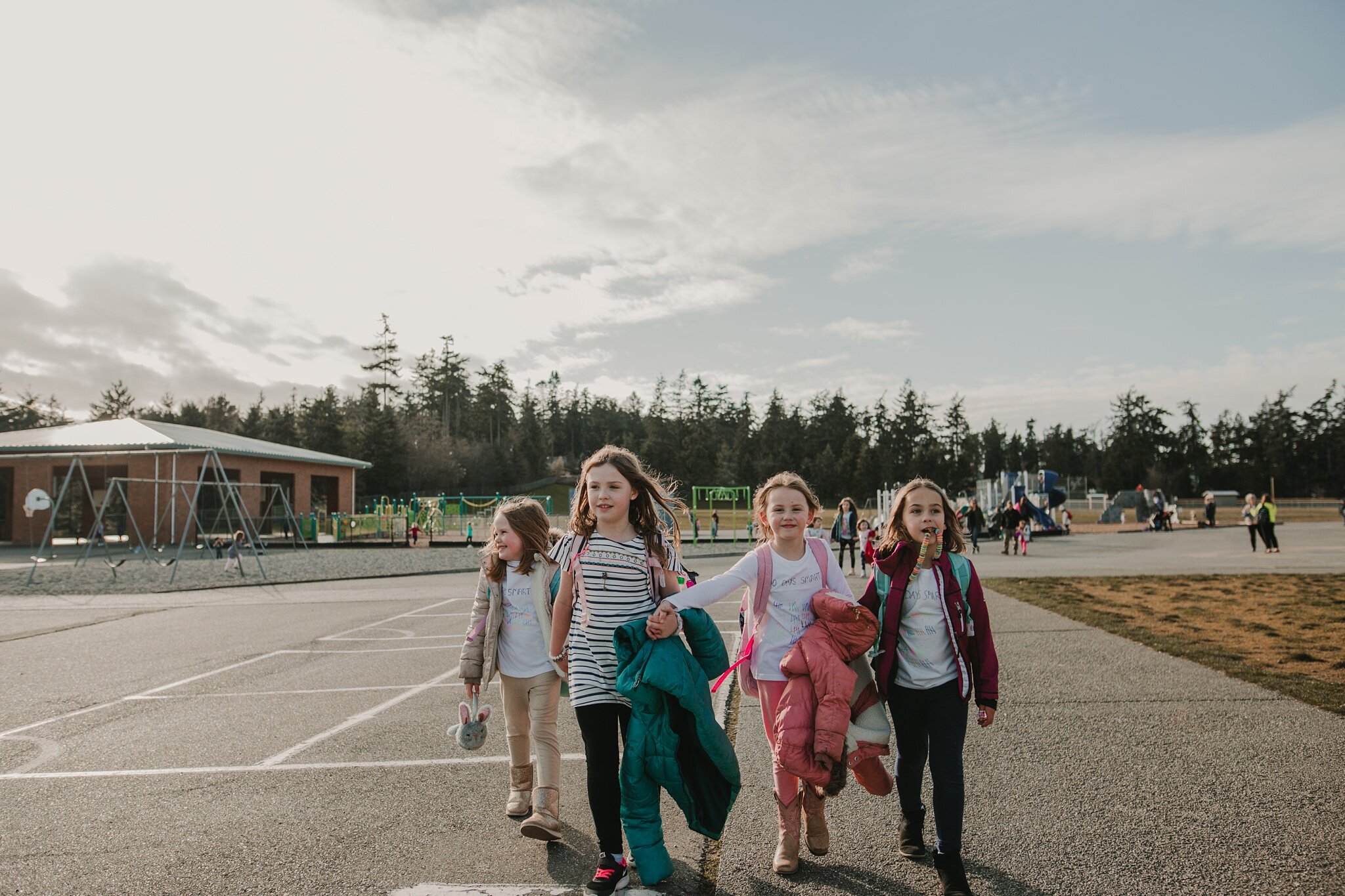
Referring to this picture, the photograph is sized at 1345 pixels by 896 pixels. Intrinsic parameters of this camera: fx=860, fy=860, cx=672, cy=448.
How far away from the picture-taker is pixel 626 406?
132 metres

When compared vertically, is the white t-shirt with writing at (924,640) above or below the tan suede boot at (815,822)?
above

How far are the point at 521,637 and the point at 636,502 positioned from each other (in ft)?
3.33

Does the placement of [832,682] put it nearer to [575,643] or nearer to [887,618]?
[887,618]

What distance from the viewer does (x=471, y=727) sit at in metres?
4.37

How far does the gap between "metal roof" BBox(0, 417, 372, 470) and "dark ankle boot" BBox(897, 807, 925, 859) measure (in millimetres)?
33351

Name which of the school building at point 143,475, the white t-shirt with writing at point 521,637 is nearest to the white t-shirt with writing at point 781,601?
the white t-shirt with writing at point 521,637

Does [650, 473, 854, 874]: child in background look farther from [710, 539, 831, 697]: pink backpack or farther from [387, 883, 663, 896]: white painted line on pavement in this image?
[387, 883, 663, 896]: white painted line on pavement

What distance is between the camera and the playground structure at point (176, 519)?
25969mm

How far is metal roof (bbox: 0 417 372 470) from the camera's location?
34.6 meters

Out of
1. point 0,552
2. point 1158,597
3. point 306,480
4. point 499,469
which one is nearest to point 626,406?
point 499,469

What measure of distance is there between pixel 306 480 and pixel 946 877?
4575 centimetres

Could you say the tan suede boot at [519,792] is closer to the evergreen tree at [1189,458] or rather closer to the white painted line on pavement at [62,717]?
the white painted line on pavement at [62,717]

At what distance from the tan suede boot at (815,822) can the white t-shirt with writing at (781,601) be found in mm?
508

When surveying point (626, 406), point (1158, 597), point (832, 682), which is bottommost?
point (1158, 597)
